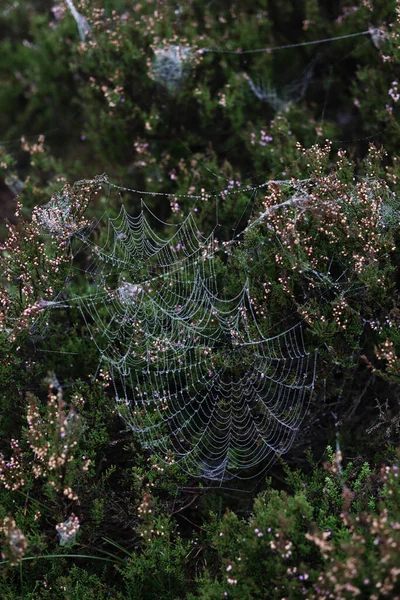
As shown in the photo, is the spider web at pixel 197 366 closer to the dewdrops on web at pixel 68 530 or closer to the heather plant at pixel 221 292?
the heather plant at pixel 221 292

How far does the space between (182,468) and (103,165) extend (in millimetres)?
4228

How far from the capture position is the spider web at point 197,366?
444 centimetres

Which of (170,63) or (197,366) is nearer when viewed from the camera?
(197,366)

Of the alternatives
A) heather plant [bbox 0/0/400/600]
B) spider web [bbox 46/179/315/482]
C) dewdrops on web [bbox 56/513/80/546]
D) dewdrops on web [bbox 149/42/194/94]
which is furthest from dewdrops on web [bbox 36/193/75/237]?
dewdrops on web [bbox 56/513/80/546]

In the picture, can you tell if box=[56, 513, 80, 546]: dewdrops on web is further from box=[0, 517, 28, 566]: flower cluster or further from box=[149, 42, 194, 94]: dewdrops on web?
box=[149, 42, 194, 94]: dewdrops on web

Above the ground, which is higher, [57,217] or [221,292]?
[57,217]

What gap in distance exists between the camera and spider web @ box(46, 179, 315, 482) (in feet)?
14.6

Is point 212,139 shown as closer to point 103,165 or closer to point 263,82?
point 263,82

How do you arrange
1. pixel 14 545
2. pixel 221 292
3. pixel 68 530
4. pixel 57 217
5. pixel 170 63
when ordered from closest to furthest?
pixel 14 545
pixel 68 530
pixel 57 217
pixel 221 292
pixel 170 63

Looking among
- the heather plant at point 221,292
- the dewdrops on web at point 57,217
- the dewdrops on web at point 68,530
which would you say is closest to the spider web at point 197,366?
the heather plant at point 221,292

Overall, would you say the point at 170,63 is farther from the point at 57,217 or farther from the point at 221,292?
the point at 221,292

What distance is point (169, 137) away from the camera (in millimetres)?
→ 6336

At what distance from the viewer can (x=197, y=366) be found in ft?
15.4

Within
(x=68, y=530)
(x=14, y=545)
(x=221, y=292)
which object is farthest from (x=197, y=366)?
(x=14, y=545)
